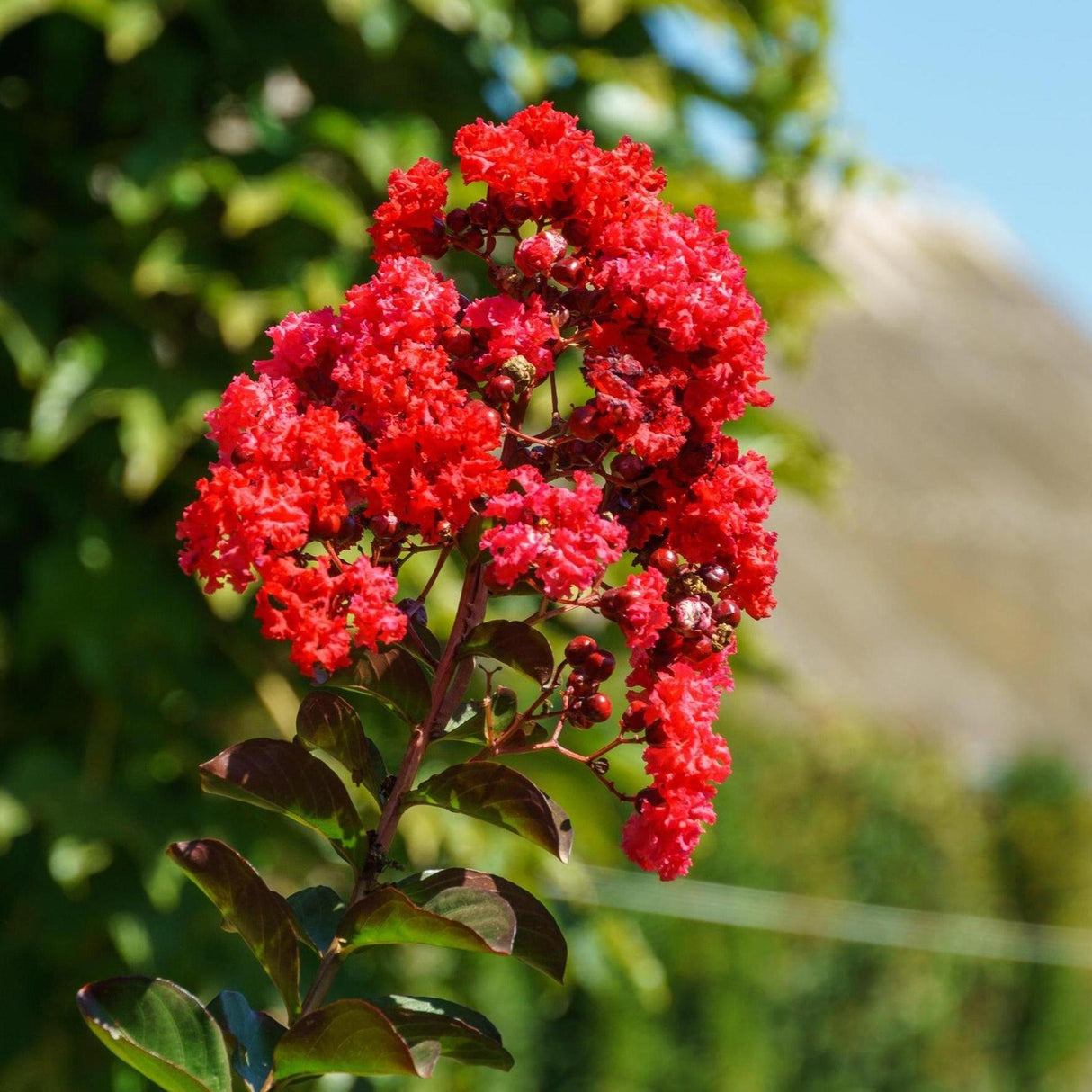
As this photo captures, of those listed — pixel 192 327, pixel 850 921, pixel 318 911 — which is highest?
pixel 850 921

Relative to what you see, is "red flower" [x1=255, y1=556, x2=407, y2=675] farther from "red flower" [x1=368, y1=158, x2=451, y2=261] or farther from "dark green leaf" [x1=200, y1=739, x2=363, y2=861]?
"red flower" [x1=368, y1=158, x2=451, y2=261]

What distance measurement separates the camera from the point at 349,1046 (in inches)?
32.8

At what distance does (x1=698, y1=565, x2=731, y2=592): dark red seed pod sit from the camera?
2.90 feet

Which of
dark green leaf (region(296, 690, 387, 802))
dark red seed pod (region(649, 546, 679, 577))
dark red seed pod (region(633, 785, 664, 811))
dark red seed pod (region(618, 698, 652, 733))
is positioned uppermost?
dark red seed pod (region(649, 546, 679, 577))

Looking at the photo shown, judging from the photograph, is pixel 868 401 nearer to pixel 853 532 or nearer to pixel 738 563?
pixel 853 532

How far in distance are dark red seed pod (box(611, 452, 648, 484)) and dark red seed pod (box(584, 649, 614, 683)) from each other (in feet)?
0.35

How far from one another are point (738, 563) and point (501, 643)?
0.15 m

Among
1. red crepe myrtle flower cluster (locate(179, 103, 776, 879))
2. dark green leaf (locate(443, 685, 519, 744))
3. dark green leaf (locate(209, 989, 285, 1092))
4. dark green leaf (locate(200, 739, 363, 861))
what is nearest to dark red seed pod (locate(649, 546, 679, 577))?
red crepe myrtle flower cluster (locate(179, 103, 776, 879))

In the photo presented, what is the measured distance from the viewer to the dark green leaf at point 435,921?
0.83m

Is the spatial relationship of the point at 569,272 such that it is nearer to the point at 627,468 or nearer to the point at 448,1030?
the point at 627,468

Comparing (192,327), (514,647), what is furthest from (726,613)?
(192,327)

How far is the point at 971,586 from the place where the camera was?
19375 mm

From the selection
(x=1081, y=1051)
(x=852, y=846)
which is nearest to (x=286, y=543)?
(x=852, y=846)

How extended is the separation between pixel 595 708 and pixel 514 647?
61 mm
